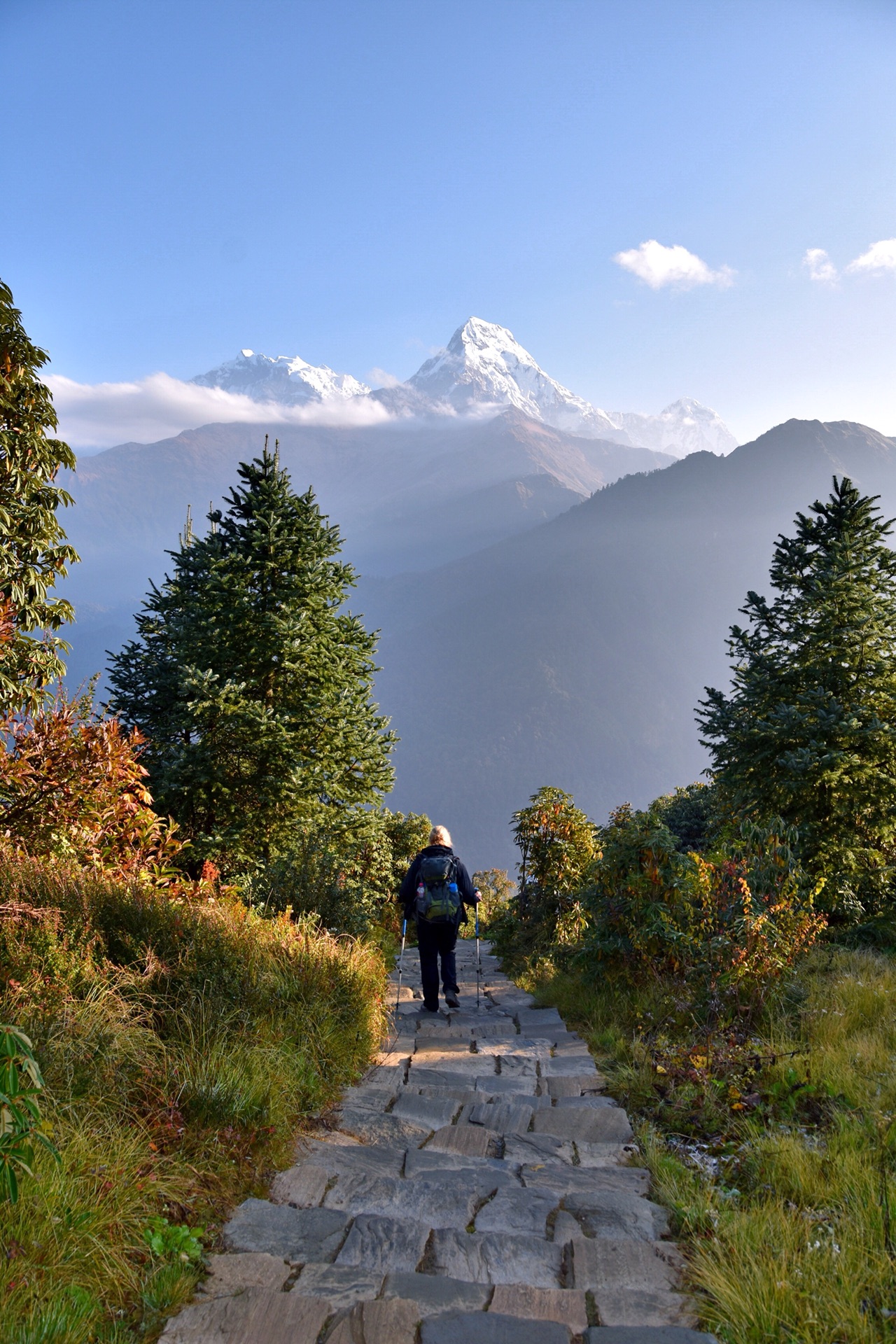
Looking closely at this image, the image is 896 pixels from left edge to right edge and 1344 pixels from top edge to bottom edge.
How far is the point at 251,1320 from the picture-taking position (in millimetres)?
2455

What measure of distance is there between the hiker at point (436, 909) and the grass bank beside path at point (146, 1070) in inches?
53.1

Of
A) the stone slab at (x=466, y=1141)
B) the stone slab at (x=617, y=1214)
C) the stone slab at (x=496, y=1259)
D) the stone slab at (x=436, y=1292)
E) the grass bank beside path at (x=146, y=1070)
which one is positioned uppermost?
the grass bank beside path at (x=146, y=1070)

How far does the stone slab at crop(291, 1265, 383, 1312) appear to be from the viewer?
102 inches

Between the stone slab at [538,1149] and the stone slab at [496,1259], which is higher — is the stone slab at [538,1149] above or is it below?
below

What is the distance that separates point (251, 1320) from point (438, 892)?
5.28 meters

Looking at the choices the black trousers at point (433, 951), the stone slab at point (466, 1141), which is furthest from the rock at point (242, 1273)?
the black trousers at point (433, 951)

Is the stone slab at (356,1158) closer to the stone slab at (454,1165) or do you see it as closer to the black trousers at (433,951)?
the stone slab at (454,1165)

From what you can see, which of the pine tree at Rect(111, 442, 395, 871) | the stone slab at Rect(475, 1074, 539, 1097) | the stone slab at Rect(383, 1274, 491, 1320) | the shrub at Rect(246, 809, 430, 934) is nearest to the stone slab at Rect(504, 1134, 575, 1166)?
the stone slab at Rect(475, 1074, 539, 1097)

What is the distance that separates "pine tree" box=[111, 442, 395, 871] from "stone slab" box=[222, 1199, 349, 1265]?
27.9 feet

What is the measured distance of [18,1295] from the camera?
234 cm

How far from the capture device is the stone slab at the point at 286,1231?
290cm

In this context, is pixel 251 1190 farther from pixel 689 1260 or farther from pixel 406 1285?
pixel 689 1260

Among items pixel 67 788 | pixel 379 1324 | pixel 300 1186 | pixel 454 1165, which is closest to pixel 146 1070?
pixel 300 1186

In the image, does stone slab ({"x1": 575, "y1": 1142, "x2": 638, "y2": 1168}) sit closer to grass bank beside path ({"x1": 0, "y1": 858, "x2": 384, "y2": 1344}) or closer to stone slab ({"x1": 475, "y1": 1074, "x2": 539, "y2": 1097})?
stone slab ({"x1": 475, "y1": 1074, "x2": 539, "y2": 1097})
